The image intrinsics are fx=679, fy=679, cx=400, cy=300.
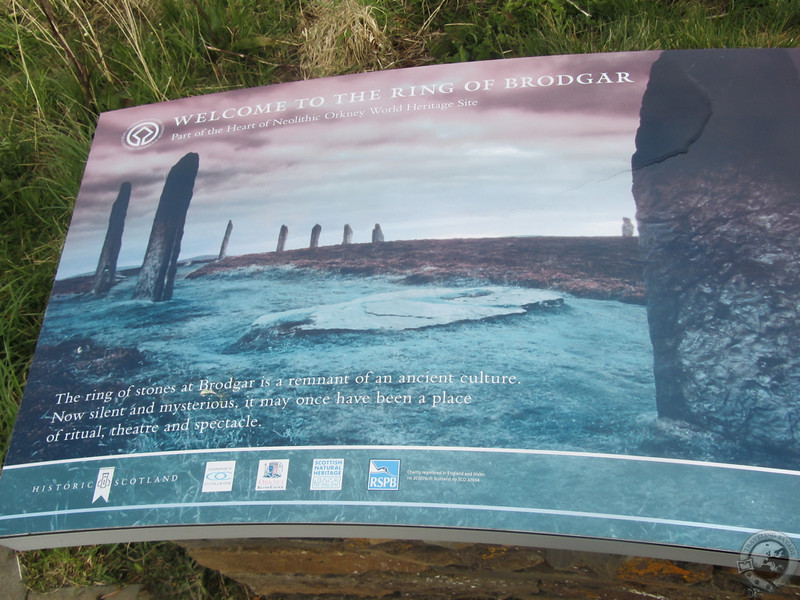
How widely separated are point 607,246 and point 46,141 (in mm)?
2701

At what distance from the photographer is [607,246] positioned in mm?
2082

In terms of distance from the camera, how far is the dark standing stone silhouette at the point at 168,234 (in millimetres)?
2389

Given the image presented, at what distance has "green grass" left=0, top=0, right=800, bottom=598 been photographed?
2.94m

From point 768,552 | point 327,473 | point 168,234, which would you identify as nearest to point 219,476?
point 327,473

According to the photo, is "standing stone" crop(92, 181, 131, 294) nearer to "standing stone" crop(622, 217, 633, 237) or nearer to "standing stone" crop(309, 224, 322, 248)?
"standing stone" crop(309, 224, 322, 248)

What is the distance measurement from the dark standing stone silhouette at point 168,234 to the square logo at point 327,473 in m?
0.90

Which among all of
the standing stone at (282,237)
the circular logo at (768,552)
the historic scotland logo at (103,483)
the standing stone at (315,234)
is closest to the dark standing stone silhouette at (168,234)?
the standing stone at (282,237)

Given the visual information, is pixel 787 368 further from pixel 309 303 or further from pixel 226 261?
pixel 226 261

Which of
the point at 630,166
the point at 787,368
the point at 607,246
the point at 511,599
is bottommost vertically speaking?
the point at 511,599

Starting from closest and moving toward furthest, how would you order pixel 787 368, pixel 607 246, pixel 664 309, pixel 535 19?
1. pixel 787 368
2. pixel 664 309
3. pixel 607 246
4. pixel 535 19

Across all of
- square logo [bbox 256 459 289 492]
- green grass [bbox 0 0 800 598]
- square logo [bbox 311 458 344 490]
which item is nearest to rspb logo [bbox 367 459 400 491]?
square logo [bbox 311 458 344 490]

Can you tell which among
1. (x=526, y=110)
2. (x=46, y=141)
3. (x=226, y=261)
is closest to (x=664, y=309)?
(x=526, y=110)

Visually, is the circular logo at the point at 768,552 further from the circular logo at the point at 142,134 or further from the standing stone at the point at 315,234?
the circular logo at the point at 142,134

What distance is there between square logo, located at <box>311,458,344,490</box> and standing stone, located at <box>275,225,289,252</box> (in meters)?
0.81
